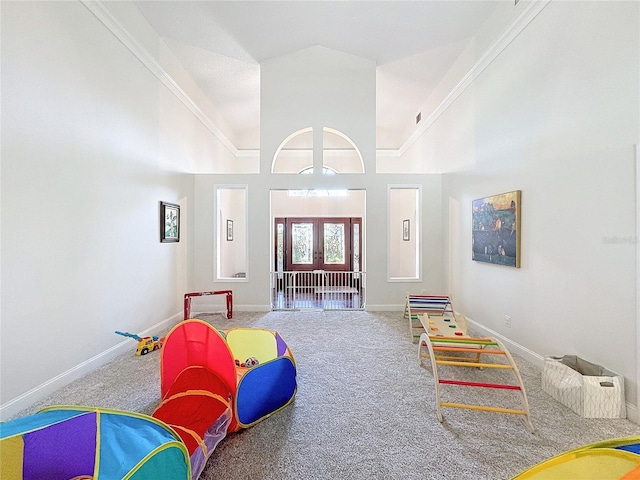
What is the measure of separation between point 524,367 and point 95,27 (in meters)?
5.71

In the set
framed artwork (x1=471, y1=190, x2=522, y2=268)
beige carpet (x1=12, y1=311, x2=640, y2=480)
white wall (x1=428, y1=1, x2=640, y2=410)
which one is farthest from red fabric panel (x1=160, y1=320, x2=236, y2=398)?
framed artwork (x1=471, y1=190, x2=522, y2=268)

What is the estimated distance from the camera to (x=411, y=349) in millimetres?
3688

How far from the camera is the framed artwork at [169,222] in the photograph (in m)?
4.52

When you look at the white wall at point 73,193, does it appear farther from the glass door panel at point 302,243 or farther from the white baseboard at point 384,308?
the glass door panel at point 302,243

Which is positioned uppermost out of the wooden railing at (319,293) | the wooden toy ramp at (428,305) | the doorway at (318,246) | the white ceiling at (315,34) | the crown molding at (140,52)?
the white ceiling at (315,34)

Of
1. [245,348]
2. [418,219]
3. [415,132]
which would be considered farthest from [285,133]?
[245,348]

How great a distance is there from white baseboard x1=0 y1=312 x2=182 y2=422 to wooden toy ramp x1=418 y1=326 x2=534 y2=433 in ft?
10.6

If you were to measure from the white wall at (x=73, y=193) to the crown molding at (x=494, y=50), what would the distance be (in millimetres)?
4573

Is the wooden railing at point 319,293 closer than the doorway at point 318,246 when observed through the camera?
Yes

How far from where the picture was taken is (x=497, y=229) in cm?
377

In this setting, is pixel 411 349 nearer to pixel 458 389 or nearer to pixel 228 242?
pixel 458 389

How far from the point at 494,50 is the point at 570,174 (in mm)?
2213

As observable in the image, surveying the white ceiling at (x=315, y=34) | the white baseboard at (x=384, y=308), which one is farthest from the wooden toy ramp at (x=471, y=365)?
the white ceiling at (x=315, y=34)

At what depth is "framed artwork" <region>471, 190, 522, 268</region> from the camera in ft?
11.2
